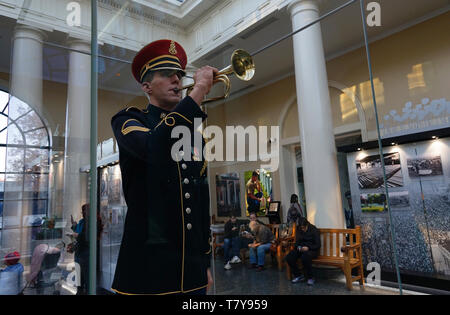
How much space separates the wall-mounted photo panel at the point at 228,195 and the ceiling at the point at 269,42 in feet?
2.87

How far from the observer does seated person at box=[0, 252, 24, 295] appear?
1225 millimetres

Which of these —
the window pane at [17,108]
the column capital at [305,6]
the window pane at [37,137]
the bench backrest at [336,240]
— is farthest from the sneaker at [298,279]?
the column capital at [305,6]

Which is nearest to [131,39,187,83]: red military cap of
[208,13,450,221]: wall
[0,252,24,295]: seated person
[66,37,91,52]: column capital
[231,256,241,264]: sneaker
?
[66,37,91,52]: column capital

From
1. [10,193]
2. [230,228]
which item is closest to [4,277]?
[10,193]

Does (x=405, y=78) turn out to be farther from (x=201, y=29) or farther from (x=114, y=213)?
(x=114, y=213)

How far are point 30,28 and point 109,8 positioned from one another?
40cm

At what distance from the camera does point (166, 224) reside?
1.19 m

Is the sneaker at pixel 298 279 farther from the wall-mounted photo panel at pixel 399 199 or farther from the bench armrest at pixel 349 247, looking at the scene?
the wall-mounted photo panel at pixel 399 199

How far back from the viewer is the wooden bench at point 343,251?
230 cm

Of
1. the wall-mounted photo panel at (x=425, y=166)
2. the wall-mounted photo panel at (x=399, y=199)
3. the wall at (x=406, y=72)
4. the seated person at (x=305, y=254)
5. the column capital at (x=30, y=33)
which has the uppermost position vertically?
the wall at (x=406, y=72)

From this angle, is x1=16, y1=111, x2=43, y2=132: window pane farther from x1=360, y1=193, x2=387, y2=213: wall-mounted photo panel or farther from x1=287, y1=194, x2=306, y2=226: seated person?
x1=287, y1=194, x2=306, y2=226: seated person

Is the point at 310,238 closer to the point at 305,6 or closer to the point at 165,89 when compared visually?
the point at 165,89

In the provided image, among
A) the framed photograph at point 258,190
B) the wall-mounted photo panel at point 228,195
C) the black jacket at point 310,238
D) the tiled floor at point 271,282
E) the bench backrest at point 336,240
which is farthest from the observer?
the framed photograph at point 258,190

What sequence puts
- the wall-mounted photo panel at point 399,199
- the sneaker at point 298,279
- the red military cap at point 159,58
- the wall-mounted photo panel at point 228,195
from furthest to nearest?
the wall-mounted photo panel at point 399,199, the wall-mounted photo panel at point 228,195, the sneaker at point 298,279, the red military cap at point 159,58
